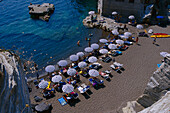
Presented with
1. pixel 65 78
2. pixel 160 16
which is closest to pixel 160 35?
pixel 160 16

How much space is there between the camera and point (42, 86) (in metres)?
26.8

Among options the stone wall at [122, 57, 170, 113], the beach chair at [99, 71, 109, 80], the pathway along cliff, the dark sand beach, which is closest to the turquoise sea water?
the dark sand beach

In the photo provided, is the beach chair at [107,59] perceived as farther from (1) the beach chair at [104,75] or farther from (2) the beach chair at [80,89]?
(2) the beach chair at [80,89]

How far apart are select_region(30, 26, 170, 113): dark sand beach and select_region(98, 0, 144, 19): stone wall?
530 inches

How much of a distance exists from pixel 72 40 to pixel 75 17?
47.0 feet

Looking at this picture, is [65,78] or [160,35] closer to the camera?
[65,78]

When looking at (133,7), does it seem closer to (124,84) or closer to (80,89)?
(124,84)

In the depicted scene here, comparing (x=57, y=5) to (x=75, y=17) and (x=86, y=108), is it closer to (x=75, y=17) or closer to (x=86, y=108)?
(x=75, y=17)

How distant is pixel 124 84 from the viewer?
93.4 feet

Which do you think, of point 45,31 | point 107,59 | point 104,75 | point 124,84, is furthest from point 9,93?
point 45,31

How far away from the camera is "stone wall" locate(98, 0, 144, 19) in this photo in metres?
47.5

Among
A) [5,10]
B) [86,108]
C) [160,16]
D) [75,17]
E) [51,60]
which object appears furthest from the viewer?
[5,10]

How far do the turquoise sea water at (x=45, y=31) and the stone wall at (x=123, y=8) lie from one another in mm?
8049

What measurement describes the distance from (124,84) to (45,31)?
28839 millimetres
